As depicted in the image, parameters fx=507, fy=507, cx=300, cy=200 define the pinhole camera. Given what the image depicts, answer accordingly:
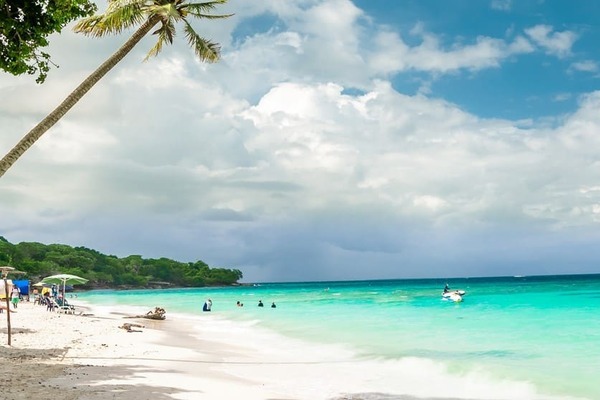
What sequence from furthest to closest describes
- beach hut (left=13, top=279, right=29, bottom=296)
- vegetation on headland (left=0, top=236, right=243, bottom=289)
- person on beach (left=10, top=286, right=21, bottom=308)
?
vegetation on headland (left=0, top=236, right=243, bottom=289) → beach hut (left=13, top=279, right=29, bottom=296) → person on beach (left=10, top=286, right=21, bottom=308)

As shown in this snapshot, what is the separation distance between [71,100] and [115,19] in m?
3.11

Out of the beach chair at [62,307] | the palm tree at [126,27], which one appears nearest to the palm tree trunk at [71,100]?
the palm tree at [126,27]

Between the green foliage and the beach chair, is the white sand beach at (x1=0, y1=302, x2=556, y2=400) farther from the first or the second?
the beach chair

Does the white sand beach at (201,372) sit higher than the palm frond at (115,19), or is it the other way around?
the palm frond at (115,19)

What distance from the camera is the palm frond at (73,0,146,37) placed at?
13.6 meters

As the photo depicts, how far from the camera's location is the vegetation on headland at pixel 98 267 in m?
106

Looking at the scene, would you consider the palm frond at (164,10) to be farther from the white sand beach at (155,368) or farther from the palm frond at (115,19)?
the white sand beach at (155,368)

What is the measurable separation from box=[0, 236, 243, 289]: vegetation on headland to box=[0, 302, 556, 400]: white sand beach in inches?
3154

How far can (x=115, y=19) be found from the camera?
44.9 ft

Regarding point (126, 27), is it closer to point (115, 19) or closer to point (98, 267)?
point (115, 19)

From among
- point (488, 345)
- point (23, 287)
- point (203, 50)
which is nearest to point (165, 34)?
point (203, 50)

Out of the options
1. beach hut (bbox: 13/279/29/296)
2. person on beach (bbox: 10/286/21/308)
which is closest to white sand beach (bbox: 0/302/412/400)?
person on beach (bbox: 10/286/21/308)

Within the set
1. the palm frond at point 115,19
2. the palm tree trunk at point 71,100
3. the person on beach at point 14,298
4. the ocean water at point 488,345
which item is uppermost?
the palm frond at point 115,19

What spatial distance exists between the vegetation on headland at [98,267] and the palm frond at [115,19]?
86.2 meters
